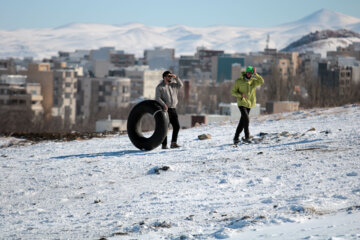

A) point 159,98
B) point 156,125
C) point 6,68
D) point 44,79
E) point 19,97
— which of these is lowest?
point 19,97

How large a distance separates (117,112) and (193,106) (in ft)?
39.5

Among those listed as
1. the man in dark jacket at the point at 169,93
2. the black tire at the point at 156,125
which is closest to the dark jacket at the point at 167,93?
the man in dark jacket at the point at 169,93

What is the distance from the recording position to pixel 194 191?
912 centimetres

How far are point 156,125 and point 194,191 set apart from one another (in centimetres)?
386

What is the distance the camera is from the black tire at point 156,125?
12781mm

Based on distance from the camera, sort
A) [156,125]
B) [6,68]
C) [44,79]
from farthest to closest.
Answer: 1. [6,68]
2. [44,79]
3. [156,125]

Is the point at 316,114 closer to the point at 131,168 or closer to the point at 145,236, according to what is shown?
the point at 131,168

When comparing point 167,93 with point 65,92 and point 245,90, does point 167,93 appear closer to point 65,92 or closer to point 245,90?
point 245,90

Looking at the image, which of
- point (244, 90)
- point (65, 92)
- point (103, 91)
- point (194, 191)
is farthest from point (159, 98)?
point (103, 91)

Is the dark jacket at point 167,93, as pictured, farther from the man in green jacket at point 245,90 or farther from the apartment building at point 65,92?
the apartment building at point 65,92

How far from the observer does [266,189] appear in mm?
8891

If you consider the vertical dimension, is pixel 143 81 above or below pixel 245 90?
above

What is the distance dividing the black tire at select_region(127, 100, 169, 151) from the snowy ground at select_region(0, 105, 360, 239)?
0.76 feet

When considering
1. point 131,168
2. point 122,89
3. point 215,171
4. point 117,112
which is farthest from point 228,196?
point 122,89
